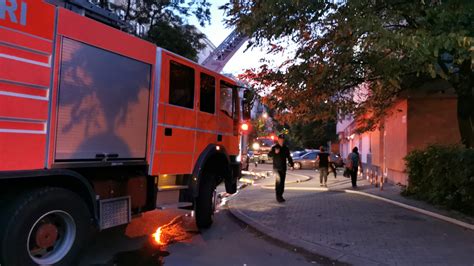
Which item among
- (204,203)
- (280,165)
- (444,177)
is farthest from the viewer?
(280,165)

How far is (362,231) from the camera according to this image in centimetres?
873

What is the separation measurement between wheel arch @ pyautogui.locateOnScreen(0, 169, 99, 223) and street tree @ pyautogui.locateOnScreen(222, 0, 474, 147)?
382 cm

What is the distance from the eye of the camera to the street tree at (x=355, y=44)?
6398 millimetres

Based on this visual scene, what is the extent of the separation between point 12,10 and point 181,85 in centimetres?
339

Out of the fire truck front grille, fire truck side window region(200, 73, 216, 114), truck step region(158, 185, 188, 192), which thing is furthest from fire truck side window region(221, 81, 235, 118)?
the fire truck front grille

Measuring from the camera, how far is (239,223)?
10.1 m

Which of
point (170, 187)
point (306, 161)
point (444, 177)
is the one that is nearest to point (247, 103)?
point (170, 187)

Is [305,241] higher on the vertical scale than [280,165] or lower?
lower

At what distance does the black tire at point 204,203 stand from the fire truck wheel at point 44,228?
10.8 feet

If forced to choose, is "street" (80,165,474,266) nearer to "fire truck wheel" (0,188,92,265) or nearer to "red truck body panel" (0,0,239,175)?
"fire truck wheel" (0,188,92,265)

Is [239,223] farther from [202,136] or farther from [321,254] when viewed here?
[321,254]

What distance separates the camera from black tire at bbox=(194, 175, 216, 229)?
909 cm

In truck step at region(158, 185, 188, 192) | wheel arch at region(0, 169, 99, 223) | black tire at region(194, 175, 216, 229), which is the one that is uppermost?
wheel arch at region(0, 169, 99, 223)

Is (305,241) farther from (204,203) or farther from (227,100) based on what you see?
(227,100)
